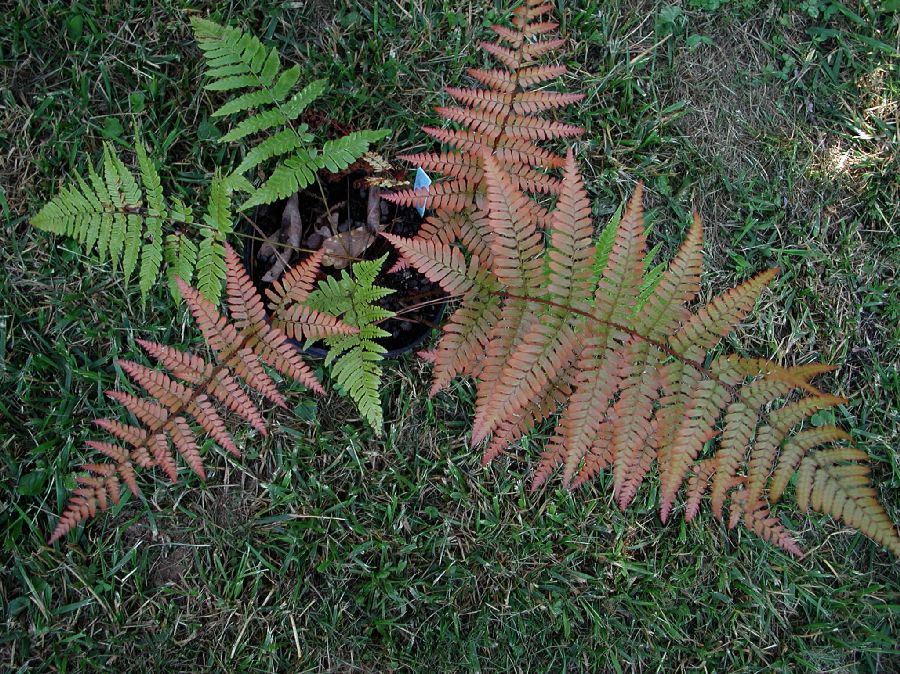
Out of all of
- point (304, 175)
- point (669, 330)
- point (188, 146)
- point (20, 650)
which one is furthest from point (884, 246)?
point (20, 650)

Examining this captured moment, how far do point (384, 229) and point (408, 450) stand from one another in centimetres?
101

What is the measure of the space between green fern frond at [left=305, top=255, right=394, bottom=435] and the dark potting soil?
1.13 ft

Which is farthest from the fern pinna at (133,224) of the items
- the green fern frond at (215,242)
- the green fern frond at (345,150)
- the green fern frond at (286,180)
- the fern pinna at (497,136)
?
the fern pinna at (497,136)

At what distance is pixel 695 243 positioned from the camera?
1648 mm

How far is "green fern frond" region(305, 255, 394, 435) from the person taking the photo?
2.00 m

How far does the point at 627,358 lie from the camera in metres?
1.74

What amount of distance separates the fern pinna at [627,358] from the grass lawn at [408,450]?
1.06 metres

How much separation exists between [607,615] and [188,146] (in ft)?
9.32

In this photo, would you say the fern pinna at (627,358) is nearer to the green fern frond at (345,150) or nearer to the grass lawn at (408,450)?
the green fern frond at (345,150)

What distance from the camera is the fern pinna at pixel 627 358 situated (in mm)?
1643

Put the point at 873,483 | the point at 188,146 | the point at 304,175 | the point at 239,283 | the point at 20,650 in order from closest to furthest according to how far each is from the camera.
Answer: the point at 239,283
the point at 304,175
the point at 20,650
the point at 188,146
the point at 873,483

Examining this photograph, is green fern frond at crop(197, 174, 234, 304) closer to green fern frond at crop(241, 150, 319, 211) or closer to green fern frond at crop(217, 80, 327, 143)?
green fern frond at crop(241, 150, 319, 211)

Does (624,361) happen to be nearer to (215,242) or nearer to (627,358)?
(627,358)

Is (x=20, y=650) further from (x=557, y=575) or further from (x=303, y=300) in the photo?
(x=557, y=575)
